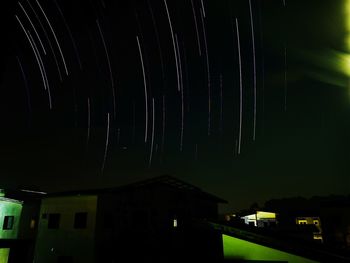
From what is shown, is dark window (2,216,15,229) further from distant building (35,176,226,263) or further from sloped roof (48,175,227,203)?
sloped roof (48,175,227,203)

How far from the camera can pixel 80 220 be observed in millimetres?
22625

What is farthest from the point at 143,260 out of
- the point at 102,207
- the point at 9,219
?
the point at 9,219

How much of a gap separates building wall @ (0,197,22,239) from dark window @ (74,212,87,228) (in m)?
9.81

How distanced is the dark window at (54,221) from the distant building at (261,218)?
24.9 metres

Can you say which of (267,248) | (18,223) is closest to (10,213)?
(18,223)

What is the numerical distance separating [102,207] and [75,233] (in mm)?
3195

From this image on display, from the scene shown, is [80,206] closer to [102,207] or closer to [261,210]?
[102,207]

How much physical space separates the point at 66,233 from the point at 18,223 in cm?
877

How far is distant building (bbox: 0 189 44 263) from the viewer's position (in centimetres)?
2627

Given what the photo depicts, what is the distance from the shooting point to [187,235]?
22000 millimetres

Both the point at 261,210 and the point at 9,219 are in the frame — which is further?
the point at 261,210

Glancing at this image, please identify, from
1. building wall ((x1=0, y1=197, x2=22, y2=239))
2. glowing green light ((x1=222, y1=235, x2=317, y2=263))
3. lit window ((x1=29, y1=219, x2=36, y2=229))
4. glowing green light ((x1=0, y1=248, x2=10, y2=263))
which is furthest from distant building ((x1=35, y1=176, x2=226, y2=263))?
glowing green light ((x1=222, y1=235, x2=317, y2=263))

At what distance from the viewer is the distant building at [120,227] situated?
2142 centimetres

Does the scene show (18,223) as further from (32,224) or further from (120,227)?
(120,227)
